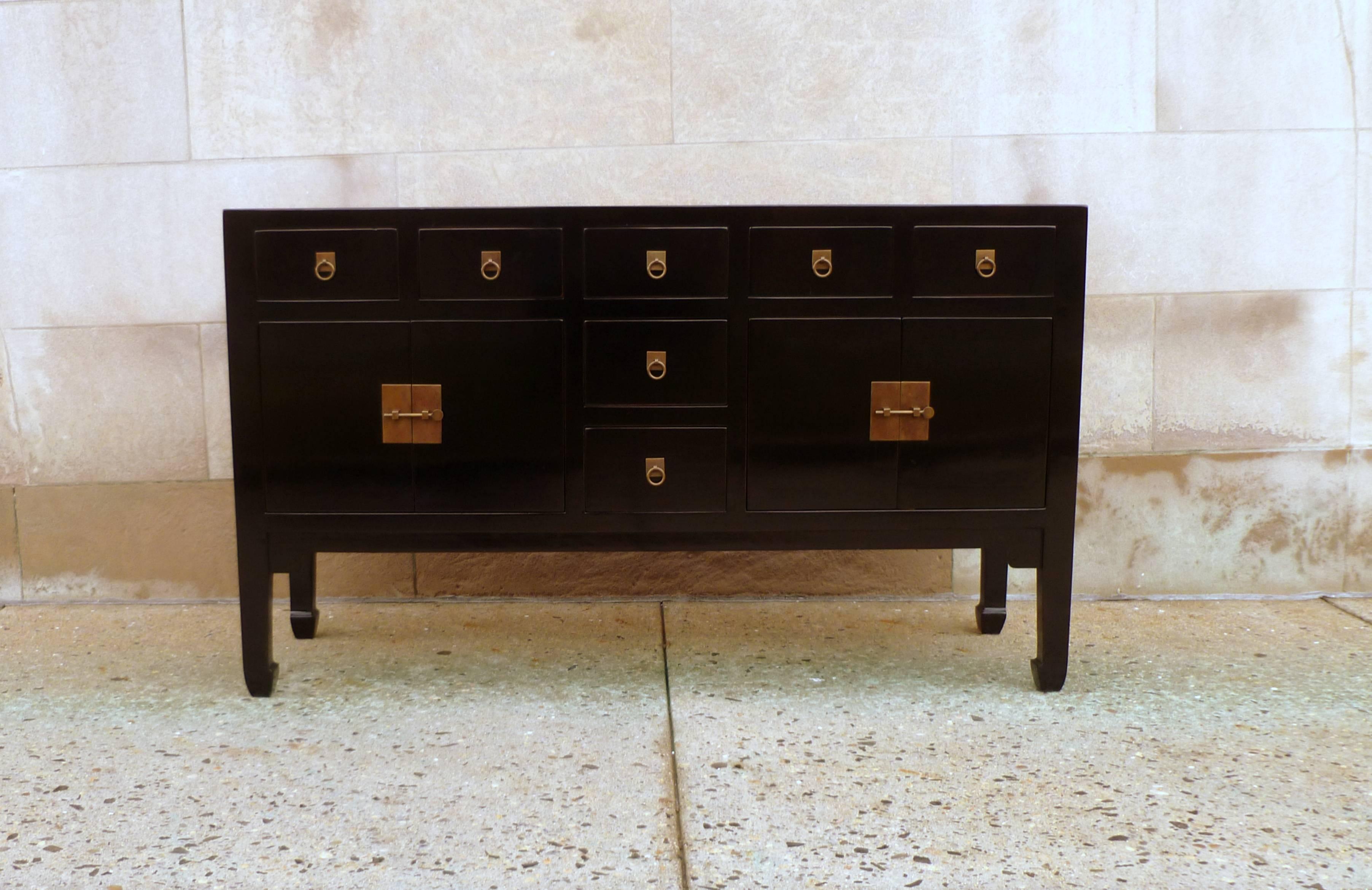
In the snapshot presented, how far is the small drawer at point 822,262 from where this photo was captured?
2.40 m

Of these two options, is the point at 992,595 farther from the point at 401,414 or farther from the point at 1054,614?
the point at 401,414

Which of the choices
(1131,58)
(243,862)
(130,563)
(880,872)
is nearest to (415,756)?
(243,862)

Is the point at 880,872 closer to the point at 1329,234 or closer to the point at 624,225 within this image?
the point at 624,225

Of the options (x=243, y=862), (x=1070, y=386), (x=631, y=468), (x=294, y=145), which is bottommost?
(x=243, y=862)

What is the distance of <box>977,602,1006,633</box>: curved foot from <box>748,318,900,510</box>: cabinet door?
734 mm

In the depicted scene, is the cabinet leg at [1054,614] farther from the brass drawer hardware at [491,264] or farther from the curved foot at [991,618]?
the brass drawer hardware at [491,264]

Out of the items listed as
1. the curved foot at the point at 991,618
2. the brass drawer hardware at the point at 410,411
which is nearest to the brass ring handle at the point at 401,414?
the brass drawer hardware at the point at 410,411

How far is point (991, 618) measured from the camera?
2.99 meters

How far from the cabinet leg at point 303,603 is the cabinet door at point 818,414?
1382 mm

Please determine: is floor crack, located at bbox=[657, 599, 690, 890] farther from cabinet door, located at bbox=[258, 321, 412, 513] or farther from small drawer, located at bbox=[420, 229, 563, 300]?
small drawer, located at bbox=[420, 229, 563, 300]

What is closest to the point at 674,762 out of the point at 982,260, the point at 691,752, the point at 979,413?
the point at 691,752

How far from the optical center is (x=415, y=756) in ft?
7.17

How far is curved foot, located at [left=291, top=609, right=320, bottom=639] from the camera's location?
2971mm

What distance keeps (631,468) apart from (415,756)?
805 mm
